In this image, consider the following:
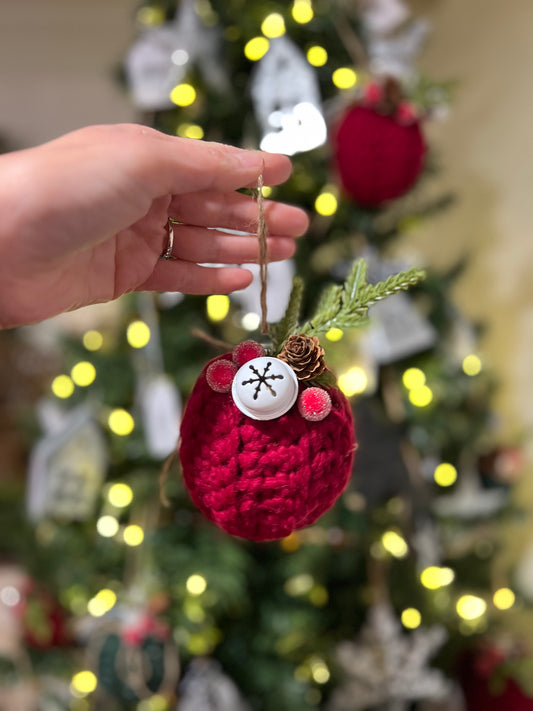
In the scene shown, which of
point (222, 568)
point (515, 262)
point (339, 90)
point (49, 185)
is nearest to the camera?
point (49, 185)

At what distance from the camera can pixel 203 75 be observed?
110 cm

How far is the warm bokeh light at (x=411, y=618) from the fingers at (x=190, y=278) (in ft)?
3.01

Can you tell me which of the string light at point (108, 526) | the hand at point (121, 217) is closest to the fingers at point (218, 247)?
the hand at point (121, 217)

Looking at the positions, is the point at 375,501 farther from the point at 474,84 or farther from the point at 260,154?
the point at 474,84

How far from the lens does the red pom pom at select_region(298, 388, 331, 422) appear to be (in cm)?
41

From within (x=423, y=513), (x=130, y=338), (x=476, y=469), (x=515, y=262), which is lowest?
(x=476, y=469)

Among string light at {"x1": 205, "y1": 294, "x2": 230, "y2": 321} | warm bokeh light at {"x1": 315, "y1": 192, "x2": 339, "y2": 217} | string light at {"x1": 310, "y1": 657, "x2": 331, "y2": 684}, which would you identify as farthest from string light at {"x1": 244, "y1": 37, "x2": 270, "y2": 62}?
string light at {"x1": 310, "y1": 657, "x2": 331, "y2": 684}

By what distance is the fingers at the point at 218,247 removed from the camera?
1.73 ft

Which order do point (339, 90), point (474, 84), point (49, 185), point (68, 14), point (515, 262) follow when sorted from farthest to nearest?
point (68, 14)
point (474, 84)
point (515, 262)
point (339, 90)
point (49, 185)

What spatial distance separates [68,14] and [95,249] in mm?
1956

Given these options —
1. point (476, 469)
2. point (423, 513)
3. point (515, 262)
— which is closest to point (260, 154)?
point (423, 513)

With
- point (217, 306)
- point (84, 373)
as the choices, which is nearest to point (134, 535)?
point (84, 373)

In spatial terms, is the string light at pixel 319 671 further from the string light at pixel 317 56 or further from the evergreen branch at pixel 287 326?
the string light at pixel 317 56

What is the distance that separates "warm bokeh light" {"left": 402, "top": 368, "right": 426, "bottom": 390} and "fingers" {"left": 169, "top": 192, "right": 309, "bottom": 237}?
2.30 ft
